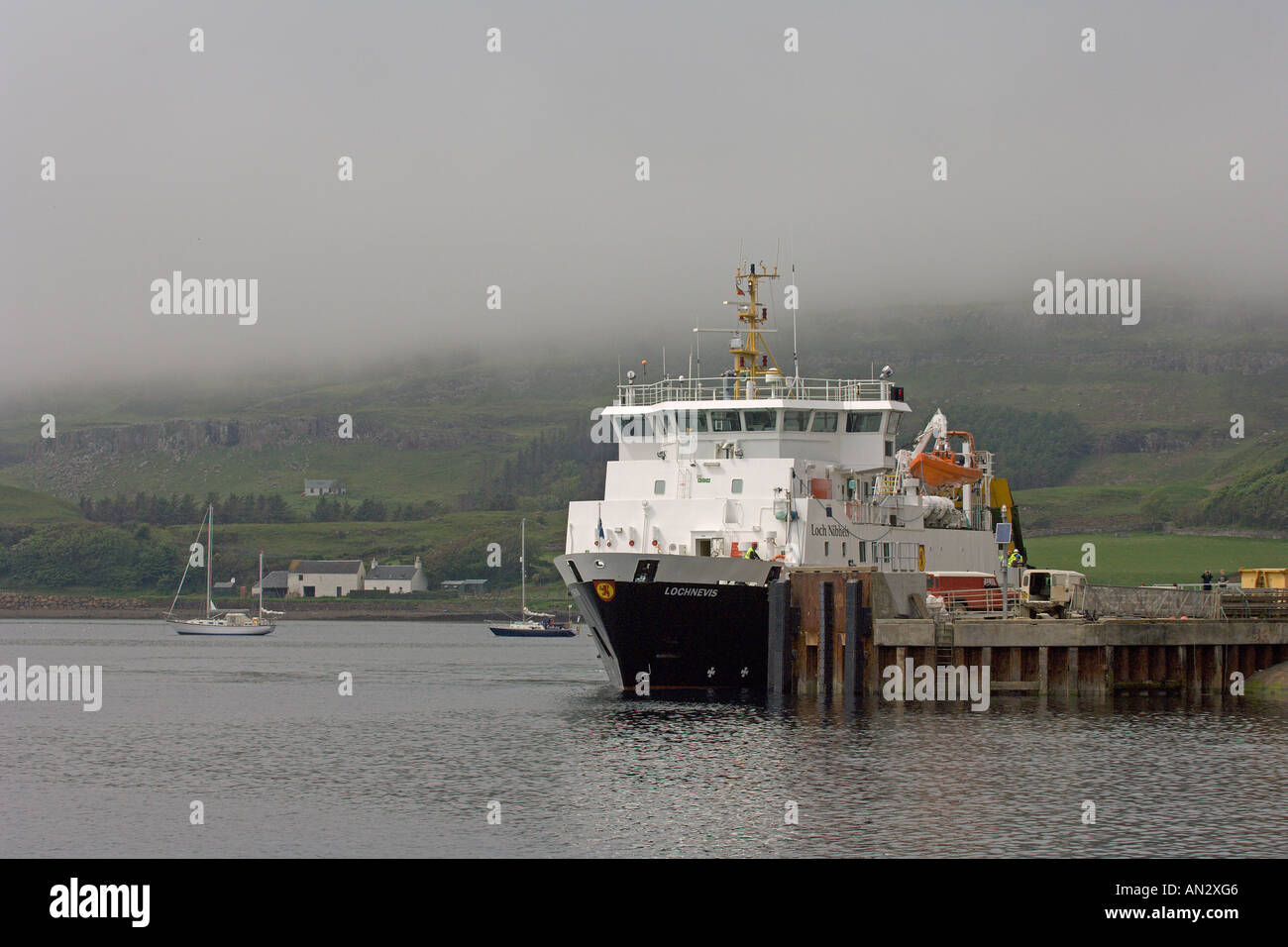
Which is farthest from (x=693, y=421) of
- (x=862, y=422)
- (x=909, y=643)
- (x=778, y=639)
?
(x=909, y=643)

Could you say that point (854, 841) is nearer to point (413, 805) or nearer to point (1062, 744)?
point (413, 805)

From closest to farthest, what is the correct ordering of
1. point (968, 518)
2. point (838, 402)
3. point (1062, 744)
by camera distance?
point (1062, 744) → point (838, 402) → point (968, 518)

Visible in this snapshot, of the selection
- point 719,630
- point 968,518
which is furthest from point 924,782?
point 968,518

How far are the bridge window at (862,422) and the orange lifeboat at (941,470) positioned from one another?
5.40 metres

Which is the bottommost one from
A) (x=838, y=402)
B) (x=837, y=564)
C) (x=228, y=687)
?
(x=228, y=687)

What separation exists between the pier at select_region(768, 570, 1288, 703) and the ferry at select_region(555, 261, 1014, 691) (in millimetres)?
1366

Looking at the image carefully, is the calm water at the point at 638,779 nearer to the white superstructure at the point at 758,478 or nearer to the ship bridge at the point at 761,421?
the white superstructure at the point at 758,478

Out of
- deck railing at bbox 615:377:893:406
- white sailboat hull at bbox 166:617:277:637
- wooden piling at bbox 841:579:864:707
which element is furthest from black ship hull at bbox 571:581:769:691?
white sailboat hull at bbox 166:617:277:637

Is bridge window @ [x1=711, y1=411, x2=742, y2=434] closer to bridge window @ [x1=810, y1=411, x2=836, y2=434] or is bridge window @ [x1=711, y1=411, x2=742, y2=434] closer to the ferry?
the ferry

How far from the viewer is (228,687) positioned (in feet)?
250

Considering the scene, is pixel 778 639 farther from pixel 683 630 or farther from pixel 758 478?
pixel 758 478

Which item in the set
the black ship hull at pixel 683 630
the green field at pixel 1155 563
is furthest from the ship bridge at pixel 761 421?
the green field at pixel 1155 563
